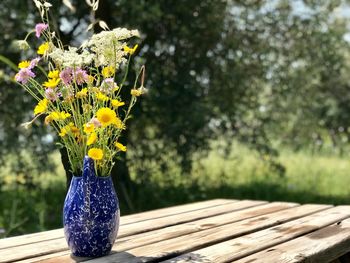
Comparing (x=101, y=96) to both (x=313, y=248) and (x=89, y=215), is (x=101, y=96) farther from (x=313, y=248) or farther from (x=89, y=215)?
(x=313, y=248)

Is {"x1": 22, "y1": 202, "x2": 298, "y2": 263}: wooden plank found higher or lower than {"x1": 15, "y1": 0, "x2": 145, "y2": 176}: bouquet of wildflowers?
lower

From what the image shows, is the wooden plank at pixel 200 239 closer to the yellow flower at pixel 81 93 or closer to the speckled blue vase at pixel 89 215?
the speckled blue vase at pixel 89 215

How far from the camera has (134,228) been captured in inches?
108

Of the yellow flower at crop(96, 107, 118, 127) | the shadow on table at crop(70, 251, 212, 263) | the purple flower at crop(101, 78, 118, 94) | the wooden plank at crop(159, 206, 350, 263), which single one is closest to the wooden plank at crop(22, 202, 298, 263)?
the shadow on table at crop(70, 251, 212, 263)

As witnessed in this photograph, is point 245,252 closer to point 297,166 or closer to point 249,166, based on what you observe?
point 249,166

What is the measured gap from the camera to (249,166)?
8195 mm

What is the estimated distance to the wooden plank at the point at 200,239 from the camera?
84.3 inches

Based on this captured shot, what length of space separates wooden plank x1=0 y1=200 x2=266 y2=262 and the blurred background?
2.26m

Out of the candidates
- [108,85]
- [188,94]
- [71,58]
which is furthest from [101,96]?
[188,94]

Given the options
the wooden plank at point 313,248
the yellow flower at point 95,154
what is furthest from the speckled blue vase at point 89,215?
the wooden plank at point 313,248

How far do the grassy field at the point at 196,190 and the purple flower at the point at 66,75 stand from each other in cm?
293

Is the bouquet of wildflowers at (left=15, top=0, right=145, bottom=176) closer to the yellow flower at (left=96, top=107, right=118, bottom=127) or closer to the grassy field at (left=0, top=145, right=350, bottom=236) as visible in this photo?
the yellow flower at (left=96, top=107, right=118, bottom=127)

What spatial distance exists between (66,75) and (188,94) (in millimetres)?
3819

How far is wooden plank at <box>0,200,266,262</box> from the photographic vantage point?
7.30 ft
